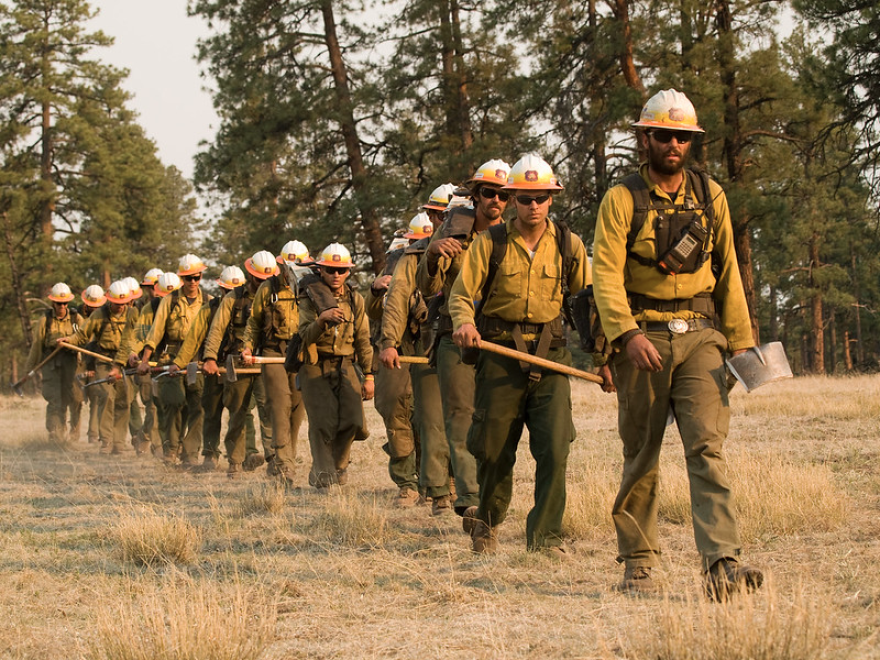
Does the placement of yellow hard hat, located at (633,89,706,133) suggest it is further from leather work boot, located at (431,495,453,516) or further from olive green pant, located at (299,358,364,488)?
olive green pant, located at (299,358,364,488)

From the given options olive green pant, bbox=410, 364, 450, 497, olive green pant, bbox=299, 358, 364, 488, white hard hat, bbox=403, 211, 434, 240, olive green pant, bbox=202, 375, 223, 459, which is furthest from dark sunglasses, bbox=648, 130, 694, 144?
olive green pant, bbox=202, 375, 223, 459

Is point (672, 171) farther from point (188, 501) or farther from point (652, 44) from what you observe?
point (652, 44)

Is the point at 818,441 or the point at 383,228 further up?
the point at 383,228

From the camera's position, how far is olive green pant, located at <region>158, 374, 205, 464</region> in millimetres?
15477

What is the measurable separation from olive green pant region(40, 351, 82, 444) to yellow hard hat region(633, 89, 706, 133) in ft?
50.8

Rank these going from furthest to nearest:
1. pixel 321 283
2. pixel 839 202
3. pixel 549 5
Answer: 1. pixel 839 202
2. pixel 549 5
3. pixel 321 283

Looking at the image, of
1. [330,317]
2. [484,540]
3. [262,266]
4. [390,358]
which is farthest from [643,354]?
[262,266]

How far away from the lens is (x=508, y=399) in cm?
746

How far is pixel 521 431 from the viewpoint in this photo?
24.6ft

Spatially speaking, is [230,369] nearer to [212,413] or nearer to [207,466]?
[212,413]

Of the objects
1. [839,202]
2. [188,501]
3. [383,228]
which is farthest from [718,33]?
[839,202]

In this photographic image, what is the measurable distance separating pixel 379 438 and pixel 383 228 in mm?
15534

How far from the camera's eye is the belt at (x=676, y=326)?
238 inches

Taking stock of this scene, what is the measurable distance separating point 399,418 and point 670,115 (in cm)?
579
